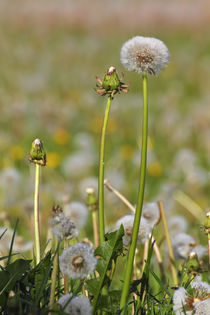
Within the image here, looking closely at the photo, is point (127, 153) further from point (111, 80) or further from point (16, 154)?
point (111, 80)

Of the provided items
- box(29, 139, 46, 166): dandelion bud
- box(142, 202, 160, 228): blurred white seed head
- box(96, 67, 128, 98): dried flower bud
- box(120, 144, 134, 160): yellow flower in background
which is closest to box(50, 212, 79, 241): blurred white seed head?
box(29, 139, 46, 166): dandelion bud

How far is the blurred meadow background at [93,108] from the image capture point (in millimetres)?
3429

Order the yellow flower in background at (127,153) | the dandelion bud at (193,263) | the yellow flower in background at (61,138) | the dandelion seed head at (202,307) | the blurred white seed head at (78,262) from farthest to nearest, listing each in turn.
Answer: the yellow flower in background at (61,138) < the yellow flower in background at (127,153) < the dandelion bud at (193,263) < the dandelion seed head at (202,307) < the blurred white seed head at (78,262)

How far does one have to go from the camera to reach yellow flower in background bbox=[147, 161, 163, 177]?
4.59m

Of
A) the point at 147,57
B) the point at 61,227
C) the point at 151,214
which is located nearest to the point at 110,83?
the point at 147,57

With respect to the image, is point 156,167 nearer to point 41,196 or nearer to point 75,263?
point 41,196

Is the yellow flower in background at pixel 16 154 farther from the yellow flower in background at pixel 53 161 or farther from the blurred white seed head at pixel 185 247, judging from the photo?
the blurred white seed head at pixel 185 247

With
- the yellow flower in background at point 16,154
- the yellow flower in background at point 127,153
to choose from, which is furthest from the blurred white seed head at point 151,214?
the yellow flower in background at point 127,153

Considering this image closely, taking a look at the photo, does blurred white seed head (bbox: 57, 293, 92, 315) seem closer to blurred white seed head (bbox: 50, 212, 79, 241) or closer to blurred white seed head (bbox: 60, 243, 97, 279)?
blurred white seed head (bbox: 60, 243, 97, 279)

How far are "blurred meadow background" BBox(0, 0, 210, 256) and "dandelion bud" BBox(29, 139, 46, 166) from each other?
0.21m

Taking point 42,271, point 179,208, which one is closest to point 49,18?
point 179,208

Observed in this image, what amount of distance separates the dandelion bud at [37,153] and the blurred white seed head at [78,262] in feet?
0.67

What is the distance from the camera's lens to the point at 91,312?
1.07 m

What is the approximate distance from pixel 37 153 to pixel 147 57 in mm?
310
